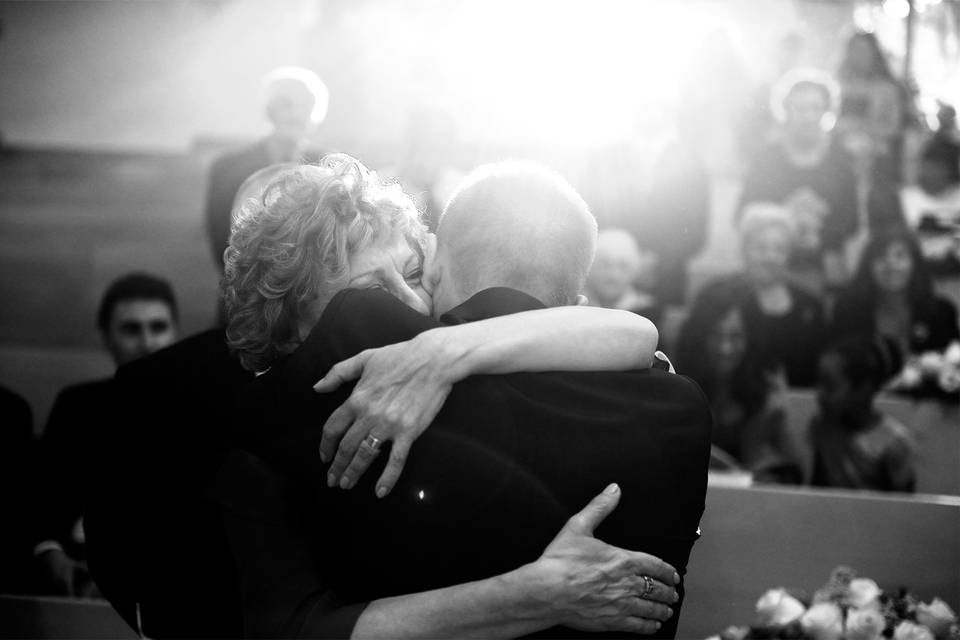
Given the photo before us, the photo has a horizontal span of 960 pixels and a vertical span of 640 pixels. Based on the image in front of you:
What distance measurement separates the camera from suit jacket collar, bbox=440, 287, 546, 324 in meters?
1.33

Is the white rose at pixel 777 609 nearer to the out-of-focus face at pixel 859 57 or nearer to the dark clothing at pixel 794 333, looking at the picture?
the dark clothing at pixel 794 333

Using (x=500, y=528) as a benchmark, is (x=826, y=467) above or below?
below

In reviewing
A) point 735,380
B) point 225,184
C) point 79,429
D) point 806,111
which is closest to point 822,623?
point 735,380

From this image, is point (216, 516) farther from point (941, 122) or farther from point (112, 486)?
point (941, 122)

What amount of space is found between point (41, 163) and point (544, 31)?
3181 mm

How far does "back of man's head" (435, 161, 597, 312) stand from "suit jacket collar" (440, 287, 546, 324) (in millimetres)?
14

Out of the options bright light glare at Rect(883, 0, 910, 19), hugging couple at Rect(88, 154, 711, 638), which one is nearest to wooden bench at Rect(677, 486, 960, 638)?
hugging couple at Rect(88, 154, 711, 638)

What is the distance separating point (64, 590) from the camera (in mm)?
2900

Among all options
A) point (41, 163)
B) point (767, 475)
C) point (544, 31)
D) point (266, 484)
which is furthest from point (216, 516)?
point (41, 163)

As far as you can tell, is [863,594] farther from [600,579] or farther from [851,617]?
[600,579]

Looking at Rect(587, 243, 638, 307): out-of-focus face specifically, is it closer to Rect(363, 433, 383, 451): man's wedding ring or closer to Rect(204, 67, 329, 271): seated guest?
Rect(204, 67, 329, 271): seated guest

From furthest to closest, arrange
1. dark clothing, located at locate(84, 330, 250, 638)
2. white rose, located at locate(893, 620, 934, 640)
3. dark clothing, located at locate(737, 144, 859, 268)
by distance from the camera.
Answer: dark clothing, located at locate(737, 144, 859, 268) < white rose, located at locate(893, 620, 934, 640) < dark clothing, located at locate(84, 330, 250, 638)

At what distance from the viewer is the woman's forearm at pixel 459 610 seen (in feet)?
4.20

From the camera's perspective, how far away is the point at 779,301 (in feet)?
13.7
